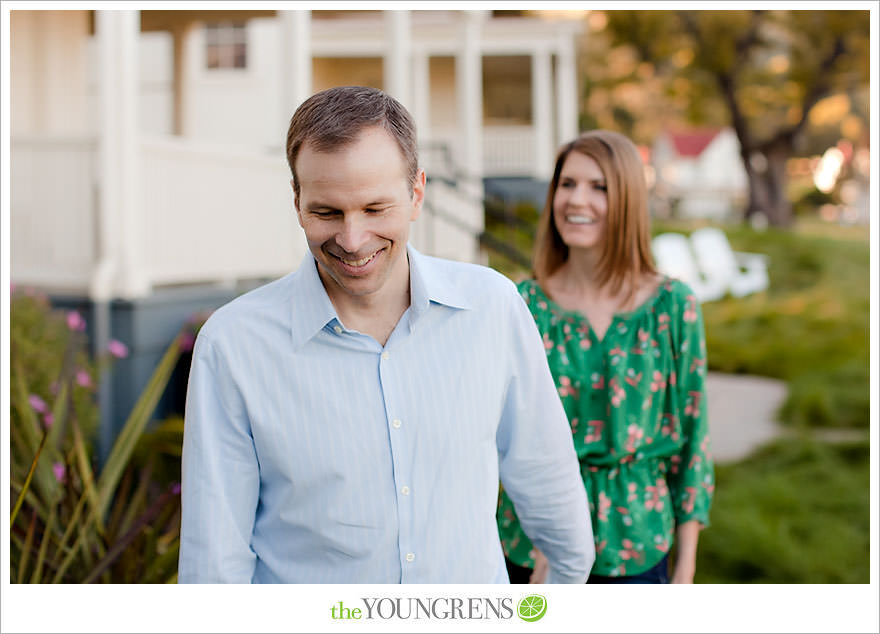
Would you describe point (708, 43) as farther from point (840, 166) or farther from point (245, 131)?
point (840, 166)

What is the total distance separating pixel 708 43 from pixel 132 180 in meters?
21.0

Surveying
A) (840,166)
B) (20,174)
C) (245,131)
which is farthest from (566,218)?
(840,166)

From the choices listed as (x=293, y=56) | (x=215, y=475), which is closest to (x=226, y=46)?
(x=293, y=56)

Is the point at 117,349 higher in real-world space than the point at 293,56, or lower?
lower

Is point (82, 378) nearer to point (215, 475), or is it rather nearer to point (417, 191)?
point (215, 475)

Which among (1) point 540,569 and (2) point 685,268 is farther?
(2) point 685,268

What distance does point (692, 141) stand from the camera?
190ft

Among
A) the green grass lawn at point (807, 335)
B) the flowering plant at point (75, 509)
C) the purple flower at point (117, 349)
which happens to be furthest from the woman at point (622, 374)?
the green grass lawn at point (807, 335)

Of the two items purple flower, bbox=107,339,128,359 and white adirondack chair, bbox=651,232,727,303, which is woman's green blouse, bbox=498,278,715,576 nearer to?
purple flower, bbox=107,339,128,359

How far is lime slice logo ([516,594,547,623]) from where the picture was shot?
204 centimetres

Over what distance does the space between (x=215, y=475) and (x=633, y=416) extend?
1.13 m

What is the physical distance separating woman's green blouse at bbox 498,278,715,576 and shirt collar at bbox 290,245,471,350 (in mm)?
724

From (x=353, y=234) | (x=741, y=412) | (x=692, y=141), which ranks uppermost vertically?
(x=692, y=141)

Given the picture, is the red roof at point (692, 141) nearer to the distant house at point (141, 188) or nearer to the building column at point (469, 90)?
the distant house at point (141, 188)
